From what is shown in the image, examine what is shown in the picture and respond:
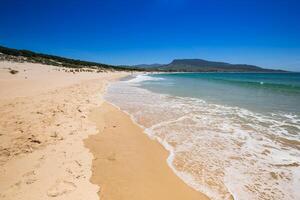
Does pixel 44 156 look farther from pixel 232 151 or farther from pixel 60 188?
pixel 232 151

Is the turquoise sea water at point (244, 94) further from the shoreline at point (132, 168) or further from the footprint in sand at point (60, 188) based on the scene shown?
the footprint in sand at point (60, 188)

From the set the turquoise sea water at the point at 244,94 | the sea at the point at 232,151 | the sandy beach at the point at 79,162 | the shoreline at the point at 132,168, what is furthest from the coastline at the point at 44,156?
the turquoise sea water at the point at 244,94

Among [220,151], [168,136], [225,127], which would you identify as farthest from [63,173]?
[225,127]

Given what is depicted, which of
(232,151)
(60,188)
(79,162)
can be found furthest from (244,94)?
(60,188)

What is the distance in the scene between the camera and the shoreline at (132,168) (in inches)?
115

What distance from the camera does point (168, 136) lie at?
18.0 ft

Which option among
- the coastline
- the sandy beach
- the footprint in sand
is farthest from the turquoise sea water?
the footprint in sand

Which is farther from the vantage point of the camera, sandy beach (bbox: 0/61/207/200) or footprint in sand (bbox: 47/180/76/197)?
sandy beach (bbox: 0/61/207/200)

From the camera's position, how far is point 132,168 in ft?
11.8

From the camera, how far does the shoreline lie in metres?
2.91

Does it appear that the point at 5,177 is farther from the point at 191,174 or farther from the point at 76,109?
the point at 76,109

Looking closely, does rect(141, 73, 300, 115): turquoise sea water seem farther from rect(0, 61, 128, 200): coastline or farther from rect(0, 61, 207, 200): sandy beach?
rect(0, 61, 128, 200): coastline

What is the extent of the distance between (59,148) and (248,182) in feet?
12.6

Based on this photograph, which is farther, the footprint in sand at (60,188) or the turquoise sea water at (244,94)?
the turquoise sea water at (244,94)
